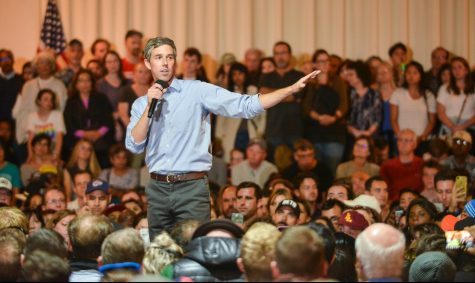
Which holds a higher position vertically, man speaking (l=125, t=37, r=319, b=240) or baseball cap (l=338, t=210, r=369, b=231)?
man speaking (l=125, t=37, r=319, b=240)

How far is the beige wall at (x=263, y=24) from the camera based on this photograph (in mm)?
12320

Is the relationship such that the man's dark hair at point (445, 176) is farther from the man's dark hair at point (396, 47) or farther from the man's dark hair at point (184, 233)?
the man's dark hair at point (184, 233)

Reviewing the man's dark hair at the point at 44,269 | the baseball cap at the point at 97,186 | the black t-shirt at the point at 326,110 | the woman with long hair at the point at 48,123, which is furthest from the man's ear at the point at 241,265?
the woman with long hair at the point at 48,123

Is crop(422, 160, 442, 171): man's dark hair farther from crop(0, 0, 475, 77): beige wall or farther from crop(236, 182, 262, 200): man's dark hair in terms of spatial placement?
crop(0, 0, 475, 77): beige wall

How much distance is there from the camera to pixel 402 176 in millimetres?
10203

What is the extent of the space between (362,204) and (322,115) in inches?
97.4

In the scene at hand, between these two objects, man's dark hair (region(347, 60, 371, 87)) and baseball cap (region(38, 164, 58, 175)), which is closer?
baseball cap (region(38, 164, 58, 175))

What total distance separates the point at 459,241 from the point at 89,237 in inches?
79.5

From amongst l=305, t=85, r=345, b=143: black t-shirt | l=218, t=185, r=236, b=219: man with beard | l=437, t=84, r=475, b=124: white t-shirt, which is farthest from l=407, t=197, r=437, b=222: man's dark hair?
l=437, t=84, r=475, b=124: white t-shirt

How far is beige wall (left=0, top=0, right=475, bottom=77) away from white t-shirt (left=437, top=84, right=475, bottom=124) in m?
1.31

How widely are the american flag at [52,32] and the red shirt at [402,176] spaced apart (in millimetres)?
4085

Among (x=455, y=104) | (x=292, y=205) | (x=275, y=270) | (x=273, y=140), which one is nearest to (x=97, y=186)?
(x=292, y=205)

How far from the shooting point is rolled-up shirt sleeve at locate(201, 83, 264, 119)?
19.5 ft

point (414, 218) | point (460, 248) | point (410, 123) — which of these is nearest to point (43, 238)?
point (460, 248)
